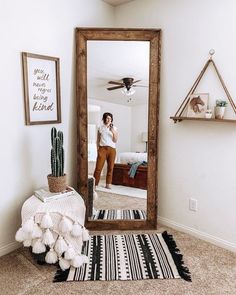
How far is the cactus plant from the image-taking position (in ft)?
7.02

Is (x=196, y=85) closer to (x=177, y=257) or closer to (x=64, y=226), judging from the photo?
(x=177, y=257)

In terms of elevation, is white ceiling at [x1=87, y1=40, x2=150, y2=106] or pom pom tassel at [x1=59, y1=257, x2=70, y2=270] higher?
white ceiling at [x1=87, y1=40, x2=150, y2=106]

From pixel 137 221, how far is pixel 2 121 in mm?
1549

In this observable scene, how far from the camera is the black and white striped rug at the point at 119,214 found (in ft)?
8.64

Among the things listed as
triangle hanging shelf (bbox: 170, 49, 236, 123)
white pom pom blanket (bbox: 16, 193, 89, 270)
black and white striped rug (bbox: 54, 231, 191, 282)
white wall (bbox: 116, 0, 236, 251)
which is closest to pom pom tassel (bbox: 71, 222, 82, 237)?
white pom pom blanket (bbox: 16, 193, 89, 270)

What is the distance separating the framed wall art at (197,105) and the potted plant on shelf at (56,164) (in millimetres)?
1157

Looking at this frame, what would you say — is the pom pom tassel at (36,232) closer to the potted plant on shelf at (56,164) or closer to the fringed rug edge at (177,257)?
the potted plant on shelf at (56,164)

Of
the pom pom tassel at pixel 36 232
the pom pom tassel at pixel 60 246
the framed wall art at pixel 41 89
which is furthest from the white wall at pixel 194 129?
the pom pom tassel at pixel 36 232

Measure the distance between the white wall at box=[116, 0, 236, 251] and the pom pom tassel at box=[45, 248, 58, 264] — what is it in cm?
128

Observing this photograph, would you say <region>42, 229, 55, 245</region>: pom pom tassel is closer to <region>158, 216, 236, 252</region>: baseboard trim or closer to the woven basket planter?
the woven basket planter

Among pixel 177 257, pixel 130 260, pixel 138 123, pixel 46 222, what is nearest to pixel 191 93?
pixel 138 123

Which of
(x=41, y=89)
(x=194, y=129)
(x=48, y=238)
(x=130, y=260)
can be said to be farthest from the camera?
(x=194, y=129)

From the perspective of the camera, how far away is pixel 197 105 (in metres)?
2.32

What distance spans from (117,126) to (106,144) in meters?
0.21
